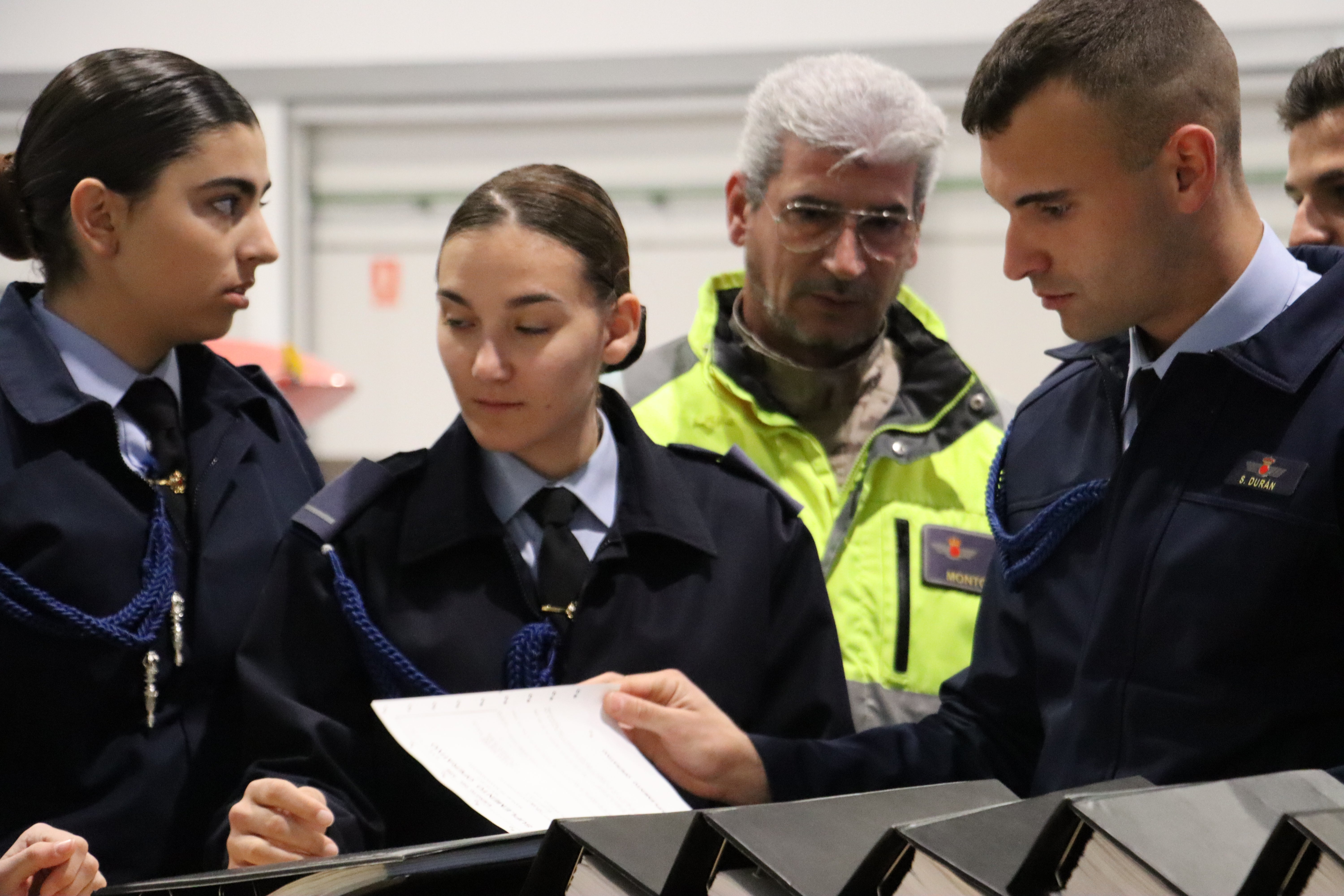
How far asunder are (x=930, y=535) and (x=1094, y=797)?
1008mm

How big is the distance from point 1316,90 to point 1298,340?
645 mm

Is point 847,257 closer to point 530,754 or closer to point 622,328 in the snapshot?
point 622,328

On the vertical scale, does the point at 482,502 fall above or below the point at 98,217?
below

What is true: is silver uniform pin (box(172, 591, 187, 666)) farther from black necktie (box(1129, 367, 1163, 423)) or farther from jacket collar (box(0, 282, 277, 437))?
black necktie (box(1129, 367, 1163, 423))

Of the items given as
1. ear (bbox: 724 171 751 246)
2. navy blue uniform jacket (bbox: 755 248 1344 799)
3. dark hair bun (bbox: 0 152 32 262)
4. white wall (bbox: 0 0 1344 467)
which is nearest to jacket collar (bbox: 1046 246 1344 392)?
navy blue uniform jacket (bbox: 755 248 1344 799)

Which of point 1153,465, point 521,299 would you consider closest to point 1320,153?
point 1153,465

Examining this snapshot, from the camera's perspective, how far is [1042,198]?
1.20 metres

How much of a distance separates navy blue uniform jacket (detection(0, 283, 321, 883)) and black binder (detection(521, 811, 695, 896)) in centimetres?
61

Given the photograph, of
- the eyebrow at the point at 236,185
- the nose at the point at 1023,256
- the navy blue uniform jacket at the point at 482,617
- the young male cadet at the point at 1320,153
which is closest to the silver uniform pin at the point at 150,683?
the navy blue uniform jacket at the point at 482,617

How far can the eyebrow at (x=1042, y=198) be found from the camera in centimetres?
119

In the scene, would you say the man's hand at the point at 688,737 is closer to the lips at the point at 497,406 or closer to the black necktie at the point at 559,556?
the black necktie at the point at 559,556

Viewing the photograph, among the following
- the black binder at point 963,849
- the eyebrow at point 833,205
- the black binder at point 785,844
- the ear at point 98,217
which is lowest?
the black binder at point 785,844

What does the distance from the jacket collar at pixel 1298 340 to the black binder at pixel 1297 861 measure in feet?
1.60

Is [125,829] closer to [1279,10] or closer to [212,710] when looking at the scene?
[212,710]
